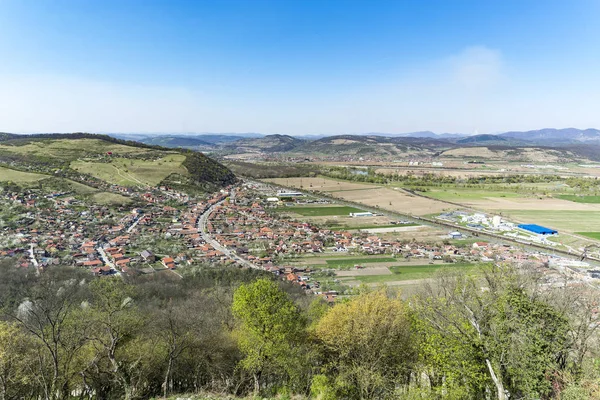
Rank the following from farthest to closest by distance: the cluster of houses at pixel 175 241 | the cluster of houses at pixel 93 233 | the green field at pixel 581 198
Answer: the green field at pixel 581 198
the cluster of houses at pixel 175 241
the cluster of houses at pixel 93 233

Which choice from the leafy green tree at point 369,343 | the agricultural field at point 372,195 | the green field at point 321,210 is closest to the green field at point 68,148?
the agricultural field at point 372,195

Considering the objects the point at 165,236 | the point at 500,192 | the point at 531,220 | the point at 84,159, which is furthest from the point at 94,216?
the point at 500,192

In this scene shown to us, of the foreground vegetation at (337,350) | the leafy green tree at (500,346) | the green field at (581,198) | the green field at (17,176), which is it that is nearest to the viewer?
the leafy green tree at (500,346)

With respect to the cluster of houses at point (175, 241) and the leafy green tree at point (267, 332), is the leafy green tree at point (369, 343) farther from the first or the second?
the cluster of houses at point (175, 241)

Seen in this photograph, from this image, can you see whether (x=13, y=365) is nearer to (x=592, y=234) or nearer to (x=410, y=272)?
(x=410, y=272)

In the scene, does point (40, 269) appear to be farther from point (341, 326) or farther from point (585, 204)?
point (585, 204)

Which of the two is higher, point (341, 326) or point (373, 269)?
point (341, 326)
